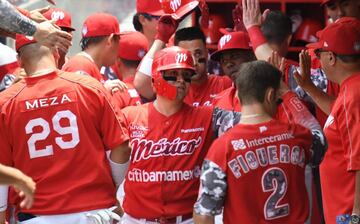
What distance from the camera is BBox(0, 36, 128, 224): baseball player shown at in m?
5.08

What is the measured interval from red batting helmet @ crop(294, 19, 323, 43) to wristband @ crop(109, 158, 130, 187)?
304 cm

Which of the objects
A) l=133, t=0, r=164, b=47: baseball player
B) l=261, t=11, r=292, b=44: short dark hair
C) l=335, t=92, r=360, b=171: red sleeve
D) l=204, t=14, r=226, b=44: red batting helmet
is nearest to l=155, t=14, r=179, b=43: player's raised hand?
l=133, t=0, r=164, b=47: baseball player

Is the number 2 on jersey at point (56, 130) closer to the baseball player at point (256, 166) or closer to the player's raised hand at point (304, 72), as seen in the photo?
the baseball player at point (256, 166)

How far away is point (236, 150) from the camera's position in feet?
15.3

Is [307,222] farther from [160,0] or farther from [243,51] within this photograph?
[160,0]

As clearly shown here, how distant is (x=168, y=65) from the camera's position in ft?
17.9

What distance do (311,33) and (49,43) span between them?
348 centimetres

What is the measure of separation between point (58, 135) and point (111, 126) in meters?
0.31

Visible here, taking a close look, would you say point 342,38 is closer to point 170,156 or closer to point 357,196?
point 357,196

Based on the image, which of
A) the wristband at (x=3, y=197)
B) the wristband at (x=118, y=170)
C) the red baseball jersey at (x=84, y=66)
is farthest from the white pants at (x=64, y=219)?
the red baseball jersey at (x=84, y=66)

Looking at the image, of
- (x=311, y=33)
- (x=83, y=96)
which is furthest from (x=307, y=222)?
(x=311, y=33)

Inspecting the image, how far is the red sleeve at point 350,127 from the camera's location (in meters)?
5.07

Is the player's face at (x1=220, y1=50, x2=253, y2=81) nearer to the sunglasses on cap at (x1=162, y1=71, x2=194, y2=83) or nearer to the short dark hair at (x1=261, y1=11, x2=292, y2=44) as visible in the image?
the short dark hair at (x1=261, y1=11, x2=292, y2=44)

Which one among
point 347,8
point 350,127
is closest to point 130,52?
point 347,8
